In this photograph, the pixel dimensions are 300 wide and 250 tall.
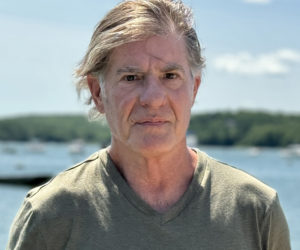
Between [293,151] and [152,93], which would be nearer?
[152,93]

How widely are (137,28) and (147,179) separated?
66 cm

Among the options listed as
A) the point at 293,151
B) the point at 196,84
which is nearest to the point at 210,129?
the point at 293,151

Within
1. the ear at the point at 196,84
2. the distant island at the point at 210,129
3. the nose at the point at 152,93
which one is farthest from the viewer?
the distant island at the point at 210,129

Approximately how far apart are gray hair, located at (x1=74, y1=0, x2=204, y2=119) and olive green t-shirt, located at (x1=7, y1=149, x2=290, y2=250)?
44cm

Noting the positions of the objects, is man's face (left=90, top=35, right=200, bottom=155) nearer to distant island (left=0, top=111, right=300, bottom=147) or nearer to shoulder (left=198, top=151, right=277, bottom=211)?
shoulder (left=198, top=151, right=277, bottom=211)

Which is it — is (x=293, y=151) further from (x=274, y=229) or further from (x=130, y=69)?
(x=130, y=69)

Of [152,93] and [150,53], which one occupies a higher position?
[150,53]

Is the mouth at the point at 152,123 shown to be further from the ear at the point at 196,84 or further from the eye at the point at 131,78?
the ear at the point at 196,84

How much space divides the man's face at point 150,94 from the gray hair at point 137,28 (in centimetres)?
4

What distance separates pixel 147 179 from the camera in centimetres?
321

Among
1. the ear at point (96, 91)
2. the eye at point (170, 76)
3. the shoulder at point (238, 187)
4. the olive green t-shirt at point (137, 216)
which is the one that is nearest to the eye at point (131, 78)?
the eye at point (170, 76)

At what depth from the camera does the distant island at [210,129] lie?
4171 inches

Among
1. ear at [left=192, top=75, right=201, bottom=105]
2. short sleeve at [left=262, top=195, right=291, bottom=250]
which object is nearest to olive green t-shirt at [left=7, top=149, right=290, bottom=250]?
short sleeve at [left=262, top=195, right=291, bottom=250]

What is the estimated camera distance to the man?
9.93 ft
